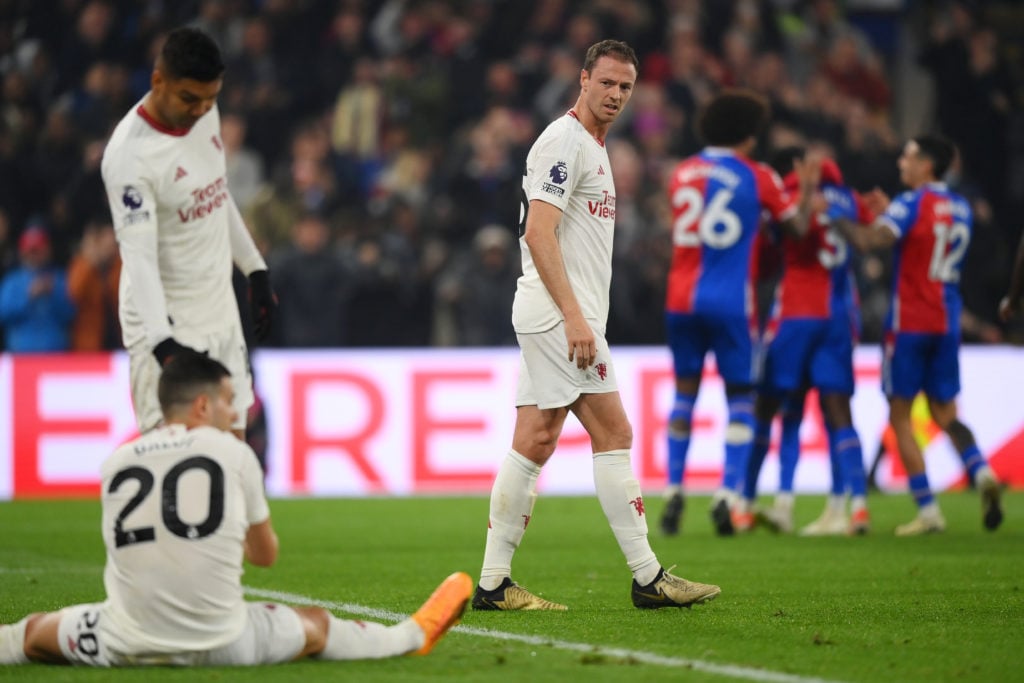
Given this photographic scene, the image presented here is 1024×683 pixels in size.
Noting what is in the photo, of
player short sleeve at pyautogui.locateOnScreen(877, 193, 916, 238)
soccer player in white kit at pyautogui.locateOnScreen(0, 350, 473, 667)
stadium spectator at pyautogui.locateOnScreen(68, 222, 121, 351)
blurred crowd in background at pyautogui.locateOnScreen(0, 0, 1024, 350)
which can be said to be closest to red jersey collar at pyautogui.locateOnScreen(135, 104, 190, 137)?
soccer player in white kit at pyautogui.locateOnScreen(0, 350, 473, 667)

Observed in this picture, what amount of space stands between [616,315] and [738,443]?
5.68 meters

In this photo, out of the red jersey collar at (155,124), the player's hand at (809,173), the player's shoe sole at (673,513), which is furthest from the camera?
the player's shoe sole at (673,513)

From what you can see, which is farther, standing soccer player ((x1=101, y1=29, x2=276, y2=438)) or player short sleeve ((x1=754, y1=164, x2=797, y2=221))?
player short sleeve ((x1=754, y1=164, x2=797, y2=221))

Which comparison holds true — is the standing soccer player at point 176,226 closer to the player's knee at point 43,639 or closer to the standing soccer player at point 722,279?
the player's knee at point 43,639

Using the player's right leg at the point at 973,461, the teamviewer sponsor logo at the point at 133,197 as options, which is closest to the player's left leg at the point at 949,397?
the player's right leg at the point at 973,461

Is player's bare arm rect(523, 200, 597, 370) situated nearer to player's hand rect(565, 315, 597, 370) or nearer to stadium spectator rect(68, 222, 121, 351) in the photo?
player's hand rect(565, 315, 597, 370)

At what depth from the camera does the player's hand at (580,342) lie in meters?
5.93

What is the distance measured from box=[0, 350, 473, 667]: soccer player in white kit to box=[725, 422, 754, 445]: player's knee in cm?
552

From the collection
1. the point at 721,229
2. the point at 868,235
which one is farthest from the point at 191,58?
the point at 868,235

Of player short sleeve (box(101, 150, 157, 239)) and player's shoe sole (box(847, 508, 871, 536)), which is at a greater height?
player short sleeve (box(101, 150, 157, 239))

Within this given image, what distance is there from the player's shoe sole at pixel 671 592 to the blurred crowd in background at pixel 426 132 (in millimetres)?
8804

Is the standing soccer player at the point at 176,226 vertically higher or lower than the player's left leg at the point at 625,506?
higher

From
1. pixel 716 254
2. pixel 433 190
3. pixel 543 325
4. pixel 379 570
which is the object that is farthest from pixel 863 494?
pixel 433 190

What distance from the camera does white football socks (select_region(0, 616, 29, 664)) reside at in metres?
4.78
